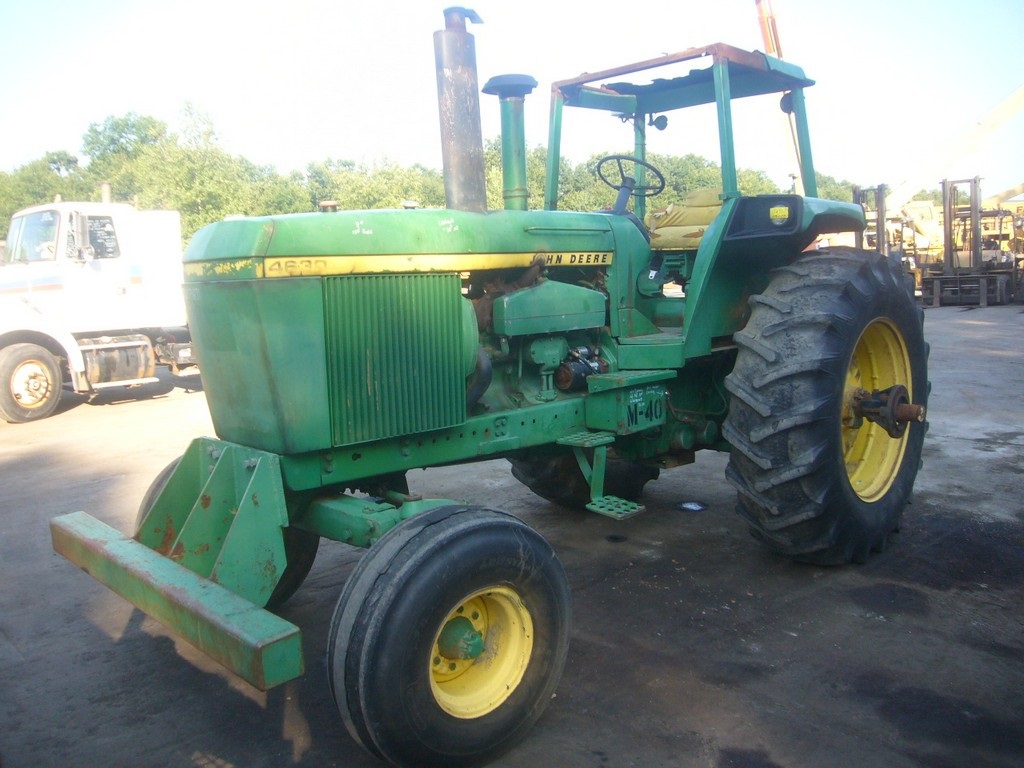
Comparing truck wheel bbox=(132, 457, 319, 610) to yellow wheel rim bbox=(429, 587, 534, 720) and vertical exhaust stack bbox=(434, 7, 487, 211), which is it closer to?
yellow wheel rim bbox=(429, 587, 534, 720)

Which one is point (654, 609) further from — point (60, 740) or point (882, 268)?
point (60, 740)

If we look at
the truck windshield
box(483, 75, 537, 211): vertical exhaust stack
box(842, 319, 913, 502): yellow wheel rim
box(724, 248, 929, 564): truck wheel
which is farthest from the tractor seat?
the truck windshield

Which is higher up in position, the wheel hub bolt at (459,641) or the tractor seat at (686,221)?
the tractor seat at (686,221)

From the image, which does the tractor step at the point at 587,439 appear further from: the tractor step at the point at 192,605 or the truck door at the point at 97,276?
the truck door at the point at 97,276

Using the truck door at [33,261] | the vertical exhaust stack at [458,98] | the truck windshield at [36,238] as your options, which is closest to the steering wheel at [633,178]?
the vertical exhaust stack at [458,98]

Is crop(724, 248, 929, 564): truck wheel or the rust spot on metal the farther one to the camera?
crop(724, 248, 929, 564): truck wheel

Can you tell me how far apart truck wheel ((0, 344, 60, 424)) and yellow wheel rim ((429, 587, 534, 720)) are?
966 centimetres

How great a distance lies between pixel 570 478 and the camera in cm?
546

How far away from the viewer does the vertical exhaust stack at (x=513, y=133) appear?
4.01m

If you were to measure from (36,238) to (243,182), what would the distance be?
17.3 metres

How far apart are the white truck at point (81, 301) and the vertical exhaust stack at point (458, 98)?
29.6 ft

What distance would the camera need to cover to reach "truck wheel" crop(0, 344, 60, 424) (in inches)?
413

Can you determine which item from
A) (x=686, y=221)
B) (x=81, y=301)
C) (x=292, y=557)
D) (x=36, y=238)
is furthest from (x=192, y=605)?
(x=36, y=238)

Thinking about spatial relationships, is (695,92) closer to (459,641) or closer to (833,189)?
(459,641)
